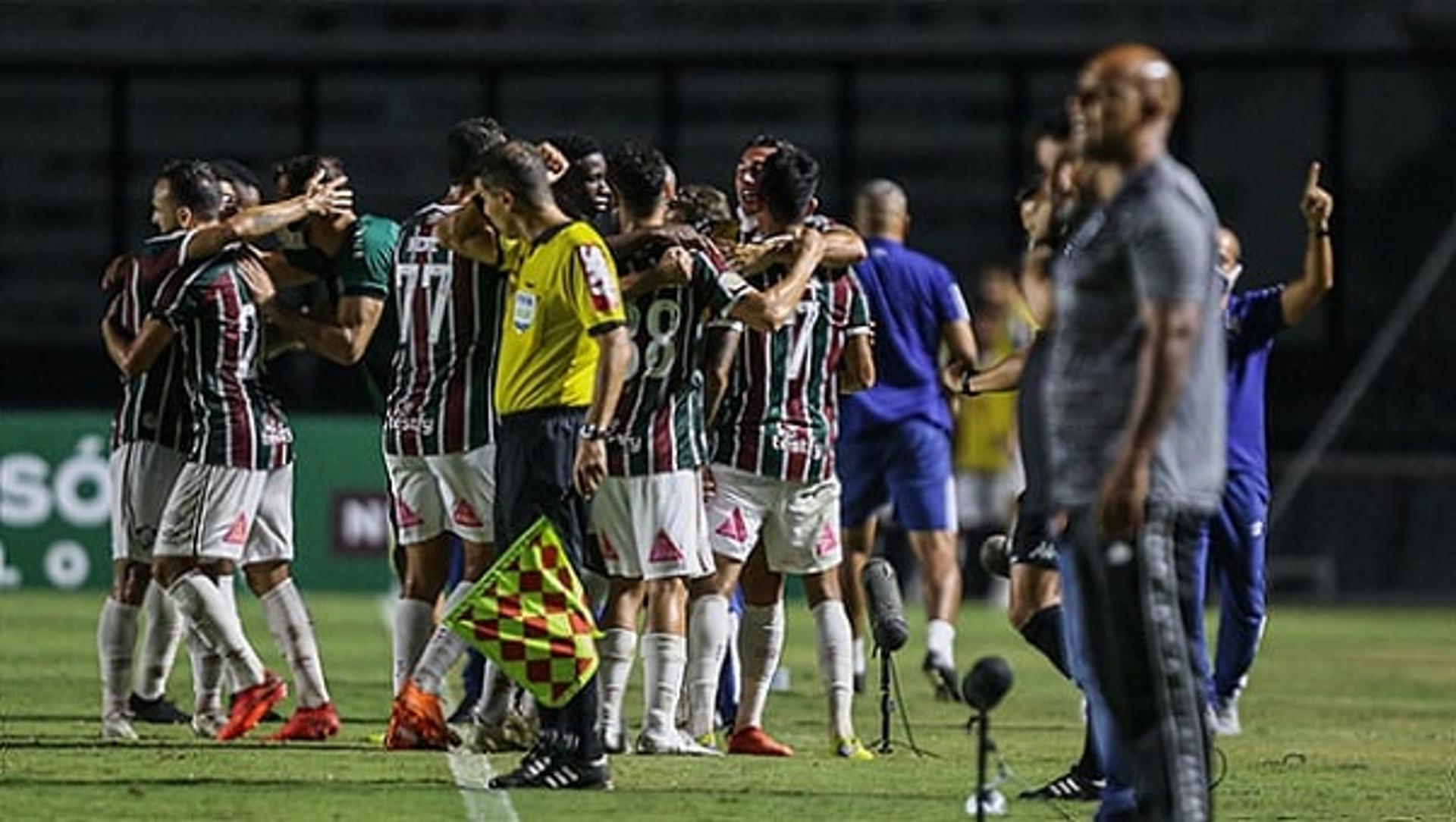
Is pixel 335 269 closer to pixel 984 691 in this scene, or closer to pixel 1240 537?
pixel 1240 537

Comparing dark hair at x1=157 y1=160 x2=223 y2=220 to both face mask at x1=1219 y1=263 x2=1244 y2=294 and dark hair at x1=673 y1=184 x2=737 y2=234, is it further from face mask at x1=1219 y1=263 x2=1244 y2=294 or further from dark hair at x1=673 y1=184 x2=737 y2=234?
face mask at x1=1219 y1=263 x2=1244 y2=294

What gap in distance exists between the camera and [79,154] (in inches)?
1267

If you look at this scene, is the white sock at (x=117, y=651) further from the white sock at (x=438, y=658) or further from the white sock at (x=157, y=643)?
the white sock at (x=438, y=658)

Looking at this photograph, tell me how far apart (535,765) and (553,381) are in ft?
4.41

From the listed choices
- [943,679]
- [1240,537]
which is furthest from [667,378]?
[943,679]

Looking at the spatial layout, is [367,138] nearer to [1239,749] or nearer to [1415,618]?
[1415,618]

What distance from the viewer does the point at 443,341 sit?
538 inches

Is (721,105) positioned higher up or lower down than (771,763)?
higher up

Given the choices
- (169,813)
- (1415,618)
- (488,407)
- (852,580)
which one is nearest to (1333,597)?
(1415,618)

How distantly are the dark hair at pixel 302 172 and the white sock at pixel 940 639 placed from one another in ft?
15.5

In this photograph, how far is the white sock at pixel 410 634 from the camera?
13789 millimetres

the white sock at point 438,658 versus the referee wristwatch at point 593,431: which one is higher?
the referee wristwatch at point 593,431

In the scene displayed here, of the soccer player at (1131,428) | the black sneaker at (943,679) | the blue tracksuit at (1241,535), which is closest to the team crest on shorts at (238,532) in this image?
the blue tracksuit at (1241,535)

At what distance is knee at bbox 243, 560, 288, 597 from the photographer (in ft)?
46.9
